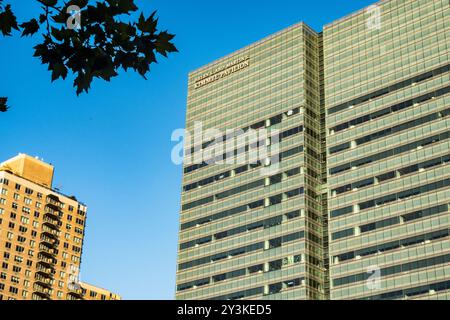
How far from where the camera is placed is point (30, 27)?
41.4 feet

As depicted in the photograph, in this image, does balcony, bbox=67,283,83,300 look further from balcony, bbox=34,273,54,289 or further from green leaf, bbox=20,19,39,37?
green leaf, bbox=20,19,39,37

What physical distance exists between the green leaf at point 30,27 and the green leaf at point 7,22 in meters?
0.17

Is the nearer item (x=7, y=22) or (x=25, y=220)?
(x=7, y=22)

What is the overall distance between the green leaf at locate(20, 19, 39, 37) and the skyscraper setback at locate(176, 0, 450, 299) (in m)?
121

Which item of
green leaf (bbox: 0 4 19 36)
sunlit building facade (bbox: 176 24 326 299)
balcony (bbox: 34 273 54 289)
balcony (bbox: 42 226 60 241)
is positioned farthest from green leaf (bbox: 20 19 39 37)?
balcony (bbox: 42 226 60 241)

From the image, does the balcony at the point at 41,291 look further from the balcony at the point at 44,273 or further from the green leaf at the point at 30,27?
the green leaf at the point at 30,27

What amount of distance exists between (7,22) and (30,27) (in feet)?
1.26

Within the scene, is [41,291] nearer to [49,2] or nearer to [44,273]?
[44,273]

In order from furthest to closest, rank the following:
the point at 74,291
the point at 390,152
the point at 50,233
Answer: the point at 74,291, the point at 50,233, the point at 390,152

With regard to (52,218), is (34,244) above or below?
below

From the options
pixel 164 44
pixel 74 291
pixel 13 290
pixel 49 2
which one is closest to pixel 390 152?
pixel 74 291

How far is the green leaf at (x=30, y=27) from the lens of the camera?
1259 cm
